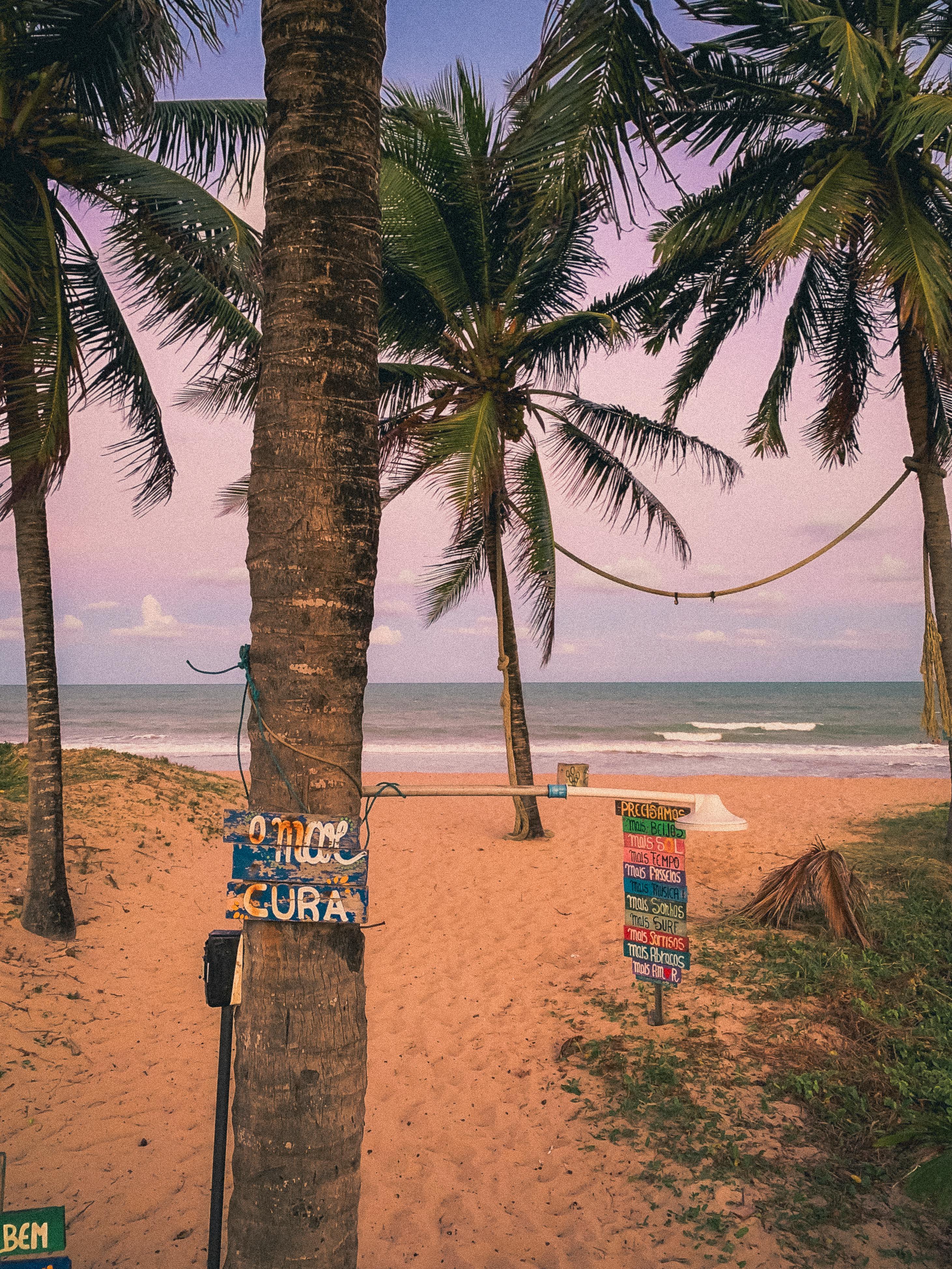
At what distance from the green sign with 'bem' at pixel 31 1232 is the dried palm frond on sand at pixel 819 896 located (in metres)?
5.81

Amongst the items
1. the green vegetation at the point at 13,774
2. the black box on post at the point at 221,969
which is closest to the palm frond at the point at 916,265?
the black box on post at the point at 221,969

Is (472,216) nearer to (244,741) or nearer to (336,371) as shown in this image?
(336,371)

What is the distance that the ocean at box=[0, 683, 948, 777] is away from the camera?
2789 centimetres

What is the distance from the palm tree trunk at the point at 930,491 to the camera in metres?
8.38

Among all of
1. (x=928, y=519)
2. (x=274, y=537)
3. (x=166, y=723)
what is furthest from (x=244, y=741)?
(x=274, y=537)

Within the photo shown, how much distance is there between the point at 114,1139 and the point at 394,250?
8.08 metres

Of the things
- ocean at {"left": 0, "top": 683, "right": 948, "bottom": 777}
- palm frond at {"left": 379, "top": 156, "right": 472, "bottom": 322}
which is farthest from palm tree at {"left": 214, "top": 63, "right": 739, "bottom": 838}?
ocean at {"left": 0, "top": 683, "right": 948, "bottom": 777}

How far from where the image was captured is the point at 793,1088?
14.4ft

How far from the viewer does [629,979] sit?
242 inches

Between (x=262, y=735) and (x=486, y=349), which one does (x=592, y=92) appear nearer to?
(x=262, y=735)

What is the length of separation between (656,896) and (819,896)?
246cm

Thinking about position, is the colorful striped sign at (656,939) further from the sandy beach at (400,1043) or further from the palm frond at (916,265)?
the palm frond at (916,265)

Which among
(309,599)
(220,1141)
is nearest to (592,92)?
(309,599)

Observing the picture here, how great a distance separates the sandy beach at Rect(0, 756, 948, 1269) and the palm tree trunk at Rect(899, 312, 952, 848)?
327 centimetres
